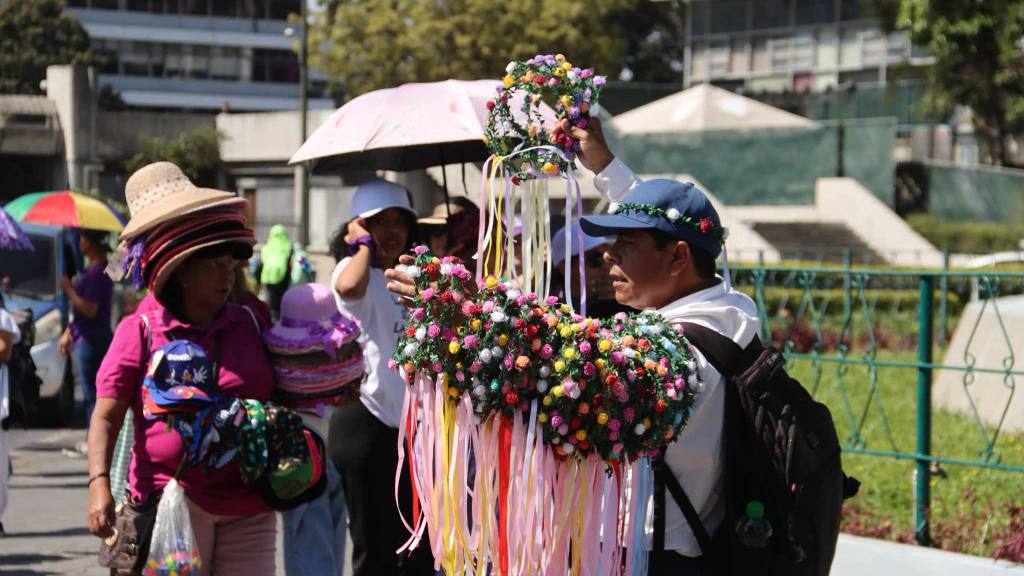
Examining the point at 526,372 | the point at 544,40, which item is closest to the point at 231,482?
the point at 526,372

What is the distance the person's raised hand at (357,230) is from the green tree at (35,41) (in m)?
52.6

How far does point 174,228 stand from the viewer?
3938 mm

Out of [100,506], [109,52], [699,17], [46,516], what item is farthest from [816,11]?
[100,506]

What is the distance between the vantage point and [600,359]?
9.00 feet

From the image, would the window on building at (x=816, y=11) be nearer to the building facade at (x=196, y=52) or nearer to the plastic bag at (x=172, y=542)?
the building facade at (x=196, y=52)

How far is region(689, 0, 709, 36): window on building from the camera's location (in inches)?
1759

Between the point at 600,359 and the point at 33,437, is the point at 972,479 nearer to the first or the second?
the point at 600,359

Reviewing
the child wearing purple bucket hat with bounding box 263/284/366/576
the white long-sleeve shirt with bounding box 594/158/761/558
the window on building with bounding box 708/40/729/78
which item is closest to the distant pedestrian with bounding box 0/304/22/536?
the child wearing purple bucket hat with bounding box 263/284/366/576

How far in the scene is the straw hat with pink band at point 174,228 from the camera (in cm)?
392

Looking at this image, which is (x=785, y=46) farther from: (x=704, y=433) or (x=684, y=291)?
(x=704, y=433)

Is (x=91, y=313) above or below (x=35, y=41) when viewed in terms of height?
below

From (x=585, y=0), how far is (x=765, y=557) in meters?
34.0

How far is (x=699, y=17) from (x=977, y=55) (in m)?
16.9

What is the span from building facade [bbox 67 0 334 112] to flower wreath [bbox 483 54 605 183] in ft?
204
